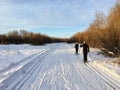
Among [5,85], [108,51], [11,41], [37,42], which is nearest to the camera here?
[5,85]

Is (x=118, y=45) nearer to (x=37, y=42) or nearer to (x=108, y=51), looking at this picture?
(x=108, y=51)

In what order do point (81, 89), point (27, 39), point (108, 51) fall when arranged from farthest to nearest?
point (27, 39) → point (108, 51) → point (81, 89)

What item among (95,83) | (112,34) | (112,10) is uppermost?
(112,10)

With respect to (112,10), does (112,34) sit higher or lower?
lower

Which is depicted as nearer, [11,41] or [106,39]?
[106,39]

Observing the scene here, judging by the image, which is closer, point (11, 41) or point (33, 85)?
point (33, 85)

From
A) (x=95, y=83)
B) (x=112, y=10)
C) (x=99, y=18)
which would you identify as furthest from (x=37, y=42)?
(x=95, y=83)

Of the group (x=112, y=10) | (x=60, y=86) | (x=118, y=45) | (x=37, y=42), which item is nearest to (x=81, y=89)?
(x=60, y=86)

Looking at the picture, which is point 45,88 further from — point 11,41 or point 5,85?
point 11,41

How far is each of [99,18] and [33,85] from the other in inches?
1593

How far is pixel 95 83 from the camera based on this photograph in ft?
31.9

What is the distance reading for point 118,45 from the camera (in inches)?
1030

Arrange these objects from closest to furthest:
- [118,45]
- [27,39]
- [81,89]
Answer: [81,89], [118,45], [27,39]

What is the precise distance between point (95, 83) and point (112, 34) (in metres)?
17.8
